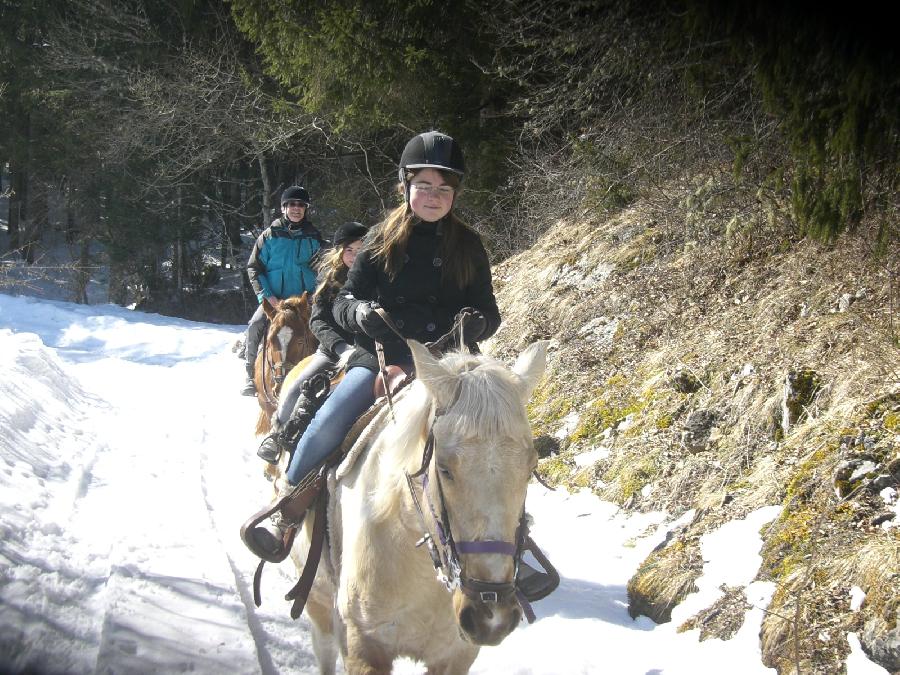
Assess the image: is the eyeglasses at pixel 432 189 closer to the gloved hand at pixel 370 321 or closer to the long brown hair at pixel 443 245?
the long brown hair at pixel 443 245

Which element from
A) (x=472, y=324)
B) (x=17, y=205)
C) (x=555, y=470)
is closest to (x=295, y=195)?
(x=555, y=470)

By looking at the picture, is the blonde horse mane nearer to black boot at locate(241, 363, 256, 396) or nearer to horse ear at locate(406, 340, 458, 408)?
horse ear at locate(406, 340, 458, 408)

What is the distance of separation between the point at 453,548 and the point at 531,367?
780mm

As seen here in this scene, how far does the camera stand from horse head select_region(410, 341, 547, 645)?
2211 mm

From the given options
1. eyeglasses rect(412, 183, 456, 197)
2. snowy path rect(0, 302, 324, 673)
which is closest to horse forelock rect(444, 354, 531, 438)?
eyeglasses rect(412, 183, 456, 197)

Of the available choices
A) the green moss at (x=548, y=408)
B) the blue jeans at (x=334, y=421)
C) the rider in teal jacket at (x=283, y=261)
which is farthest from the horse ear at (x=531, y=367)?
the rider in teal jacket at (x=283, y=261)

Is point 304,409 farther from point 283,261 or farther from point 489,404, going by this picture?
point 283,261

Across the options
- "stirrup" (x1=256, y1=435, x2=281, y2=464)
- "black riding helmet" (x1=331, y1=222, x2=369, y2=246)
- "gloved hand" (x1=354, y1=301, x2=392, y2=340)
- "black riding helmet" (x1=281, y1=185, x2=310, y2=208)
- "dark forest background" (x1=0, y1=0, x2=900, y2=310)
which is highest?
"dark forest background" (x1=0, y1=0, x2=900, y2=310)

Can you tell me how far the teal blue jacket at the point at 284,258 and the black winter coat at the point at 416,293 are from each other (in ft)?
15.6

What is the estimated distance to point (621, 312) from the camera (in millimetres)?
7363

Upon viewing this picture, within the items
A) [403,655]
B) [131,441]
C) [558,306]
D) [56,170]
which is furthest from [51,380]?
[56,170]

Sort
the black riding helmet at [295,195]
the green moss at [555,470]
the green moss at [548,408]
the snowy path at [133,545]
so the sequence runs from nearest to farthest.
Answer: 1. the snowy path at [133,545]
2. the green moss at [555,470]
3. the green moss at [548,408]
4. the black riding helmet at [295,195]

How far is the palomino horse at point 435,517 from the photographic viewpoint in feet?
7.36

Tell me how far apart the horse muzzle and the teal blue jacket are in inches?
249
